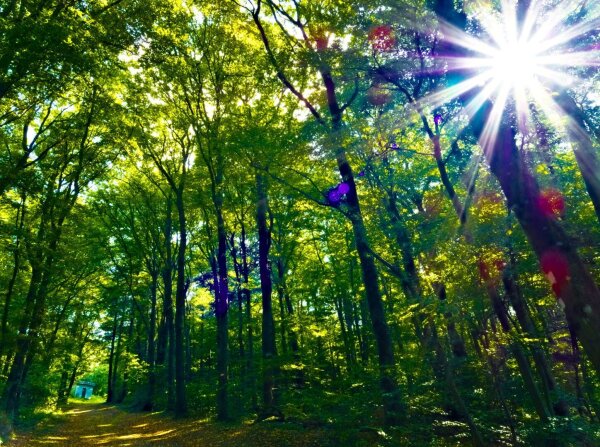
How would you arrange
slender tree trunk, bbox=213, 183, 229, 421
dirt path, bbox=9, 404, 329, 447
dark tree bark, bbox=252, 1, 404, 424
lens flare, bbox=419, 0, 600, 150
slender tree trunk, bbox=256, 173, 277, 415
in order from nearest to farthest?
lens flare, bbox=419, 0, 600, 150 → dark tree bark, bbox=252, 1, 404, 424 → dirt path, bbox=9, 404, 329, 447 → slender tree trunk, bbox=256, 173, 277, 415 → slender tree trunk, bbox=213, 183, 229, 421

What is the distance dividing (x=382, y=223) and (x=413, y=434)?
773cm

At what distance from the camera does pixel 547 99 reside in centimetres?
952

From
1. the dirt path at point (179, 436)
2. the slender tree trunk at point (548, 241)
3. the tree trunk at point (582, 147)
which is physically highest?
the tree trunk at point (582, 147)

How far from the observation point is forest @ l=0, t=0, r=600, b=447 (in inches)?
262

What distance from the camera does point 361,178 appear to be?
49.5 feet

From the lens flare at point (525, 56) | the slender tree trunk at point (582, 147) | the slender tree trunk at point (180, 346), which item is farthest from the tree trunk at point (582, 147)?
the slender tree trunk at point (180, 346)

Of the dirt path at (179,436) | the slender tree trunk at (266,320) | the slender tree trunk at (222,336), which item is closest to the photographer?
the dirt path at (179,436)

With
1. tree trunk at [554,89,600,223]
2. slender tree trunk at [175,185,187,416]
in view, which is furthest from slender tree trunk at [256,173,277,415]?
tree trunk at [554,89,600,223]

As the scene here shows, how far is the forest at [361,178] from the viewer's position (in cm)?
665

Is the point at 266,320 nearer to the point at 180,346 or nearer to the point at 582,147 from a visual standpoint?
the point at 180,346

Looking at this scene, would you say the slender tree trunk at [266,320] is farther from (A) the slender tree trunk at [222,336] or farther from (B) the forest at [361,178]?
(A) the slender tree trunk at [222,336]

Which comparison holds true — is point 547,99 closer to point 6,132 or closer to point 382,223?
point 382,223

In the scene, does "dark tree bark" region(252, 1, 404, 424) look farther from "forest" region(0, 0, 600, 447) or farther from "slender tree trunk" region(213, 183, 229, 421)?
"slender tree trunk" region(213, 183, 229, 421)

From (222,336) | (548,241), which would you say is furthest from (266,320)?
(548,241)
